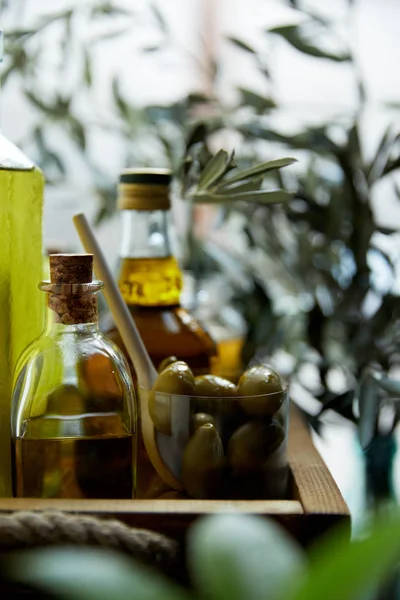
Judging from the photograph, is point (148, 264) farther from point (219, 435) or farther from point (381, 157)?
point (381, 157)

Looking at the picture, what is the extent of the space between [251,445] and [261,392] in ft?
0.08

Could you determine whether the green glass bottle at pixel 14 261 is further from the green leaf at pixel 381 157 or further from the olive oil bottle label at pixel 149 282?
the green leaf at pixel 381 157

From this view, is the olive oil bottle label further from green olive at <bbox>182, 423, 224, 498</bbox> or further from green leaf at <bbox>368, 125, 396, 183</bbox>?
green leaf at <bbox>368, 125, 396, 183</bbox>

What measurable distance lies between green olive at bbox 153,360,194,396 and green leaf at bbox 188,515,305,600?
0.20 metres

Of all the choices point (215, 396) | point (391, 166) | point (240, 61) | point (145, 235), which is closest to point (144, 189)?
point (145, 235)

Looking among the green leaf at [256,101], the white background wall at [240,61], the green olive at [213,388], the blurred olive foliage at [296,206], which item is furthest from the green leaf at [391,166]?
the white background wall at [240,61]

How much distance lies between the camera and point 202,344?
440mm

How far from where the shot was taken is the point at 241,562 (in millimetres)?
136

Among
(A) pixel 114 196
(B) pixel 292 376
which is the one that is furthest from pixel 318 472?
(A) pixel 114 196

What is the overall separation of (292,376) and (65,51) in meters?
0.37

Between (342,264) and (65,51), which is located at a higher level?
(65,51)

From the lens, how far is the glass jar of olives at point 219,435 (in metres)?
0.34

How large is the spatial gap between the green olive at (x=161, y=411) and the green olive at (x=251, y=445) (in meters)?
0.03

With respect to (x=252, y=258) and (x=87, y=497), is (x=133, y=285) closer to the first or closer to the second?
(x=87, y=497)
